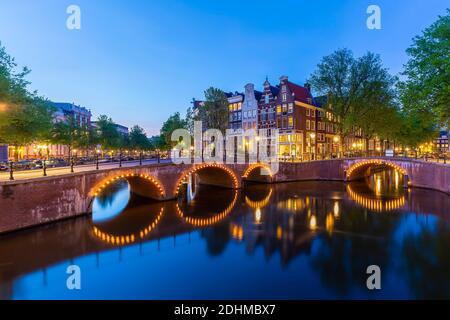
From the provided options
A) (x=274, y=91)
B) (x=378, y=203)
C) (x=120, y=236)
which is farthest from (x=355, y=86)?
(x=120, y=236)

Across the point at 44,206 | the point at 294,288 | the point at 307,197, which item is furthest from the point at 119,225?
the point at 307,197

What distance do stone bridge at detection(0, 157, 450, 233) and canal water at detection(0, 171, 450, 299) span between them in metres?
1.09

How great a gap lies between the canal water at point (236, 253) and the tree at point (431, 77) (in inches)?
347

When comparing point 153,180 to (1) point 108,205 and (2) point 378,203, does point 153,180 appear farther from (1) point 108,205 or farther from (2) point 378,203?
(2) point 378,203

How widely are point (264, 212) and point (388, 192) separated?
1771 cm

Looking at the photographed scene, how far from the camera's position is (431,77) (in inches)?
974

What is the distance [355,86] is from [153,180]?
34410 mm

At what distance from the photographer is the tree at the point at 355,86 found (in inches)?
1649

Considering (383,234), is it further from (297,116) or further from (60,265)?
(297,116)

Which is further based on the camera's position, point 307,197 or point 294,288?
point 307,197

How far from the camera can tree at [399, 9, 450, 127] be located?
2334 cm

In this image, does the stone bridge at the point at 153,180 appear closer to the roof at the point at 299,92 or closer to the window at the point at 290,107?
the window at the point at 290,107

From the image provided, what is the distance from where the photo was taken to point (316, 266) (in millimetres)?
12117

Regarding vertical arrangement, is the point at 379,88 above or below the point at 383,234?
above
